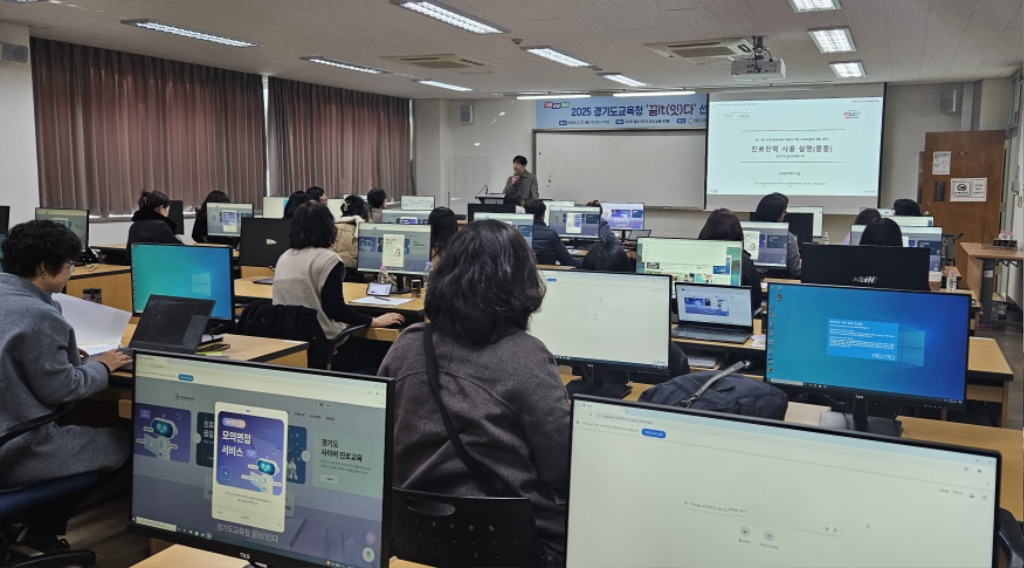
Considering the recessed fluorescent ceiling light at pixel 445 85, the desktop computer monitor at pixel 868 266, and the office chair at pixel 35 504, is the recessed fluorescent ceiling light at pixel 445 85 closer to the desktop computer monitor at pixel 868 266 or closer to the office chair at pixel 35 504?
the desktop computer monitor at pixel 868 266

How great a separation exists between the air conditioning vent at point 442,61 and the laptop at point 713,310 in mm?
5235

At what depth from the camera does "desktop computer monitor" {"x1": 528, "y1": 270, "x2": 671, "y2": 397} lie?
2914 mm

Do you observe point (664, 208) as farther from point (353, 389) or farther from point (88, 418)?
point (353, 389)

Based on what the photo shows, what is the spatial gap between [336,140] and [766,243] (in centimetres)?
736

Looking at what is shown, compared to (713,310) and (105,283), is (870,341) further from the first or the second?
(105,283)

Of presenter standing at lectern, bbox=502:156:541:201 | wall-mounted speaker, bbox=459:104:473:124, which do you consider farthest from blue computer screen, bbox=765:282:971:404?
wall-mounted speaker, bbox=459:104:473:124

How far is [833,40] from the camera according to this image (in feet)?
24.3

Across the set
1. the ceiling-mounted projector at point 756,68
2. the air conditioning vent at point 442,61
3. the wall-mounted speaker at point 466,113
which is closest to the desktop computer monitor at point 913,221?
the ceiling-mounted projector at point 756,68

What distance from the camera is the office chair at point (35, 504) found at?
8.05 ft

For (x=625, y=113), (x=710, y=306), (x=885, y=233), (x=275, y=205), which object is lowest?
(x=710, y=306)

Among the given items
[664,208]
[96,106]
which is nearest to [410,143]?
[664,208]

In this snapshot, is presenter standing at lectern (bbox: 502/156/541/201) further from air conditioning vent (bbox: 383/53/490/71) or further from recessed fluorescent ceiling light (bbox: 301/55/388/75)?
recessed fluorescent ceiling light (bbox: 301/55/388/75)

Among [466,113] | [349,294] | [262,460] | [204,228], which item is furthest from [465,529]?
[466,113]

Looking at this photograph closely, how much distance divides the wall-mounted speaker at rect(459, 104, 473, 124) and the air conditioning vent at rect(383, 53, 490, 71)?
13.1ft
